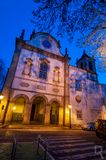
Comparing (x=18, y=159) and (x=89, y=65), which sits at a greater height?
(x=89, y=65)

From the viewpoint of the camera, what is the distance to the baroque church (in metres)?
17.0

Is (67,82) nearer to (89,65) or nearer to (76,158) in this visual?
(89,65)

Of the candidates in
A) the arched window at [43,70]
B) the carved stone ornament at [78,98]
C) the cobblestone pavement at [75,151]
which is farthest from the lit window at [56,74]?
the cobblestone pavement at [75,151]

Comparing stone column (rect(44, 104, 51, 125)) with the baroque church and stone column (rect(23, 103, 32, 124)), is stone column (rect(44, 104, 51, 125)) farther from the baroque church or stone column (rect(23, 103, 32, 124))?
stone column (rect(23, 103, 32, 124))

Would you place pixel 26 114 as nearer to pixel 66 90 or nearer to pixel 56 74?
pixel 66 90

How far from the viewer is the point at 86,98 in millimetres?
23500

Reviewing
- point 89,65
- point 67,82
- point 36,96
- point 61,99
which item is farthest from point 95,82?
point 36,96

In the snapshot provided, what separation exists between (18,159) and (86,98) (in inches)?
822

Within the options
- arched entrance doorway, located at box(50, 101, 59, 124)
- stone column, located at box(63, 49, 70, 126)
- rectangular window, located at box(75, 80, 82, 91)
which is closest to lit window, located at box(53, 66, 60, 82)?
stone column, located at box(63, 49, 70, 126)

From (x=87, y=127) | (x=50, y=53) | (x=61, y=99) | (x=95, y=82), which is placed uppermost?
(x=50, y=53)

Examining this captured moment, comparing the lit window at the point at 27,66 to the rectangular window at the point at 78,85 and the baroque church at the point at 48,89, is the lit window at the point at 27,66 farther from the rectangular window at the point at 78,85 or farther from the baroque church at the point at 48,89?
the rectangular window at the point at 78,85

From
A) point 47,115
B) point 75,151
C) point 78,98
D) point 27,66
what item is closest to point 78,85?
point 78,98

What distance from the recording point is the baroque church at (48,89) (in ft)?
55.6

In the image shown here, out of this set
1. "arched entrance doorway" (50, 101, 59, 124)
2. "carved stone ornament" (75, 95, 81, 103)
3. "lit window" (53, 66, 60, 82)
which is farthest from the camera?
"carved stone ornament" (75, 95, 81, 103)
